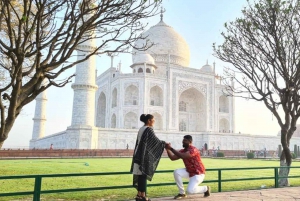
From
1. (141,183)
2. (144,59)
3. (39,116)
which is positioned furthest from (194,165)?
(39,116)

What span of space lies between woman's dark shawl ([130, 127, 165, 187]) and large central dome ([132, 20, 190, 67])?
3172 cm

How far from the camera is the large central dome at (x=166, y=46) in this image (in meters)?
36.1

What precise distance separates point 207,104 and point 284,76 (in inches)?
1066

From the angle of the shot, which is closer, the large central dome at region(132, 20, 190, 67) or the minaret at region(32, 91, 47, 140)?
the minaret at region(32, 91, 47, 140)

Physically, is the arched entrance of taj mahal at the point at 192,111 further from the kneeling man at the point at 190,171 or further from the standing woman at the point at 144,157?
the standing woman at the point at 144,157

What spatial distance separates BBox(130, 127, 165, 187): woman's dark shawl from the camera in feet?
12.1

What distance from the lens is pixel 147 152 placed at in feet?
12.2

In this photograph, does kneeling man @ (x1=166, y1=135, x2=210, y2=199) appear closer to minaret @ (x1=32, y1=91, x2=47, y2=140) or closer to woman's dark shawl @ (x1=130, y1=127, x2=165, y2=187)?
woman's dark shawl @ (x1=130, y1=127, x2=165, y2=187)

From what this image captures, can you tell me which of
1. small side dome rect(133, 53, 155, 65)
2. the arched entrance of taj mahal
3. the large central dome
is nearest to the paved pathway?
small side dome rect(133, 53, 155, 65)

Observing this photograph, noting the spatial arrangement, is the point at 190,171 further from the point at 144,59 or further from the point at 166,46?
the point at 166,46

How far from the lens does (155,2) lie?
529 centimetres

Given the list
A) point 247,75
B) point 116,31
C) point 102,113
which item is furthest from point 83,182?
point 102,113

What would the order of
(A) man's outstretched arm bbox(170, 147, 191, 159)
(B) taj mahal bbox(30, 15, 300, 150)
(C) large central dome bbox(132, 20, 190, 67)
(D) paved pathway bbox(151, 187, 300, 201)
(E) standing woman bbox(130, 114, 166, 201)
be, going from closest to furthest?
(E) standing woman bbox(130, 114, 166, 201), (A) man's outstretched arm bbox(170, 147, 191, 159), (D) paved pathway bbox(151, 187, 300, 201), (B) taj mahal bbox(30, 15, 300, 150), (C) large central dome bbox(132, 20, 190, 67)

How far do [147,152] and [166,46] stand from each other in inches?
A: 1313
